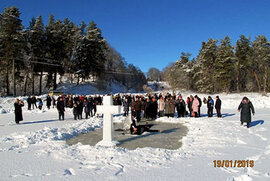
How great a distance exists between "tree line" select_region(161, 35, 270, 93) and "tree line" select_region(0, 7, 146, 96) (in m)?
20.9

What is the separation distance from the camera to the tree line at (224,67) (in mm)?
48781

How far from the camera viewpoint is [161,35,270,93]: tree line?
4878 centimetres

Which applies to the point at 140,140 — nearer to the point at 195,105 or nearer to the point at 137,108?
the point at 137,108

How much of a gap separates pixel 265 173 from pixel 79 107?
496 inches

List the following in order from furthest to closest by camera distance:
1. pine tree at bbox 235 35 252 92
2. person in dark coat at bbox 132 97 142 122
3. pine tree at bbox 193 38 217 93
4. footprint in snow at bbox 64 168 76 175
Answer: pine tree at bbox 235 35 252 92, pine tree at bbox 193 38 217 93, person in dark coat at bbox 132 97 142 122, footprint in snow at bbox 64 168 76 175

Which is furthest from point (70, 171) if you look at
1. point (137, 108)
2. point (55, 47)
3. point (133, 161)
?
point (55, 47)

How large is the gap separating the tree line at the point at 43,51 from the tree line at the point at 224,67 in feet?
68.6

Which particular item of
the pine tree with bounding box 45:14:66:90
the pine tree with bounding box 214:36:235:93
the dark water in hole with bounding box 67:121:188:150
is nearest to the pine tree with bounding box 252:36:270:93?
the pine tree with bounding box 214:36:235:93

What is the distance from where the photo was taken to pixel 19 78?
37.3m

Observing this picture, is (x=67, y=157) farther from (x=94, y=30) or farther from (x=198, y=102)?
(x=94, y=30)

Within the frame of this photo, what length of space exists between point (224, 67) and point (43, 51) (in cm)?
3915

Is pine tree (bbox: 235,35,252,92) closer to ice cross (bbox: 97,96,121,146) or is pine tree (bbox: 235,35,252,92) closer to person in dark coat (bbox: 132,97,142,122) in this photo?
person in dark coat (bbox: 132,97,142,122)

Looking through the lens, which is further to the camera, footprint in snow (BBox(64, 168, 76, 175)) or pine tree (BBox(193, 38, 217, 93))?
pine tree (BBox(193, 38, 217, 93))

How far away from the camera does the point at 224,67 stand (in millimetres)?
48250
